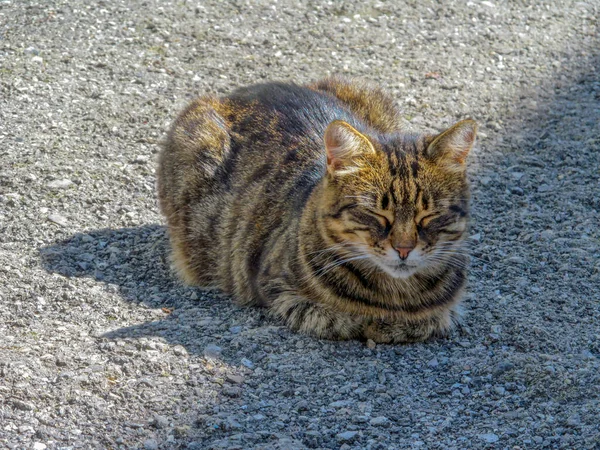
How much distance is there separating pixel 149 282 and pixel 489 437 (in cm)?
237

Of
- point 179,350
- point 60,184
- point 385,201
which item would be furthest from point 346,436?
point 60,184

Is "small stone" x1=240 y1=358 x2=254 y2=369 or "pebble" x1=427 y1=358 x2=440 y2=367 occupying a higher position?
"pebble" x1=427 y1=358 x2=440 y2=367

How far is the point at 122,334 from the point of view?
15.8 feet

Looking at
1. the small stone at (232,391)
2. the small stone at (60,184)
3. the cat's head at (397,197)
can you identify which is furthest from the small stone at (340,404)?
the small stone at (60,184)

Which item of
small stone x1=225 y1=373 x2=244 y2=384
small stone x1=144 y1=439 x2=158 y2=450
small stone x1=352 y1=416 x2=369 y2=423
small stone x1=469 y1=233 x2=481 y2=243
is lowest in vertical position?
small stone x1=144 y1=439 x2=158 y2=450

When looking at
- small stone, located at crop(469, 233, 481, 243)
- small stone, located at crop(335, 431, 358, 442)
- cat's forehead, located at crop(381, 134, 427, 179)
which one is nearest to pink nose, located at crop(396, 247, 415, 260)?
cat's forehead, located at crop(381, 134, 427, 179)

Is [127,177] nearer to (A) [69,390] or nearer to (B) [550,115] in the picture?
(A) [69,390]

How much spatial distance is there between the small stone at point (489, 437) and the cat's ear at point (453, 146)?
→ 4.40ft

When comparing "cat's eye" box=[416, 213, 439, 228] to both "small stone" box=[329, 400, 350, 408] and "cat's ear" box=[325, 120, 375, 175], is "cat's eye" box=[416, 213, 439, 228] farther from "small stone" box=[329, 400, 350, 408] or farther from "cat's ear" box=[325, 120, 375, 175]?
"small stone" box=[329, 400, 350, 408]

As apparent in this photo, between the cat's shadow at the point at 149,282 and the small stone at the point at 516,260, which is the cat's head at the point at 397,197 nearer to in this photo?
the cat's shadow at the point at 149,282

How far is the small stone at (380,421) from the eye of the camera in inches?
164

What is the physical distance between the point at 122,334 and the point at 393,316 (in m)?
1.39

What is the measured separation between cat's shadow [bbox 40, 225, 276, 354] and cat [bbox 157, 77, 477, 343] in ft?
0.41

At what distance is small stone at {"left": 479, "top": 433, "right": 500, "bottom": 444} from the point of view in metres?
4.05
